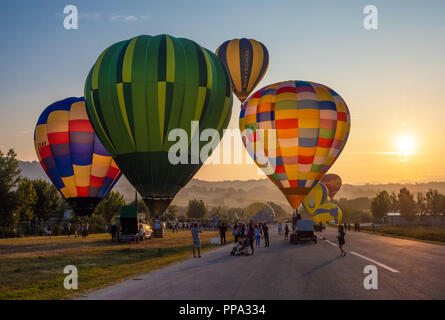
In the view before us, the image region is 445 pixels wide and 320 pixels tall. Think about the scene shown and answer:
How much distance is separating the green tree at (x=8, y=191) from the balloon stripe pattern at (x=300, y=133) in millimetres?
35037

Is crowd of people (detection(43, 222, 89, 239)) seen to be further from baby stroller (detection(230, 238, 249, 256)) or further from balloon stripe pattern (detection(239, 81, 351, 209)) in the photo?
baby stroller (detection(230, 238, 249, 256))

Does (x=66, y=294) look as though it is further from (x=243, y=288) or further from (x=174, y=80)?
(x=174, y=80)

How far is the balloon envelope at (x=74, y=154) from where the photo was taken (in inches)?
1452

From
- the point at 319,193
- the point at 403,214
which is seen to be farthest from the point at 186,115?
the point at 403,214

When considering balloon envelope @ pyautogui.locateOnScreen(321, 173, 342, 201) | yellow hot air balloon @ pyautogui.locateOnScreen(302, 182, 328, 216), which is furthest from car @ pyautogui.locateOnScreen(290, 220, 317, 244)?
balloon envelope @ pyautogui.locateOnScreen(321, 173, 342, 201)

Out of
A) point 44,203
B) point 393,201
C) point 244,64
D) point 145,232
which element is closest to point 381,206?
point 393,201

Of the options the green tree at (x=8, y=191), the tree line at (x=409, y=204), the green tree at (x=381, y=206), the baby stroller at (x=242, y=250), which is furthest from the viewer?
the green tree at (x=381, y=206)

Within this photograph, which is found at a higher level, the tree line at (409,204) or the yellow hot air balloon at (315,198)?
the yellow hot air balloon at (315,198)

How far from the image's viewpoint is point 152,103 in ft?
81.1

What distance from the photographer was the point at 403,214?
5157 inches

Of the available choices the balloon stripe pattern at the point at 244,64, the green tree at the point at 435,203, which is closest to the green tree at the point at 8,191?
the balloon stripe pattern at the point at 244,64

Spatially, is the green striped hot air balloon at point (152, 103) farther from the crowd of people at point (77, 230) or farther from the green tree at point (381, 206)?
the green tree at point (381, 206)

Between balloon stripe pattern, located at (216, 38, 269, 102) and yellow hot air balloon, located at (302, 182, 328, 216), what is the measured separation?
29.4 m

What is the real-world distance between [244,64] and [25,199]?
114 ft
